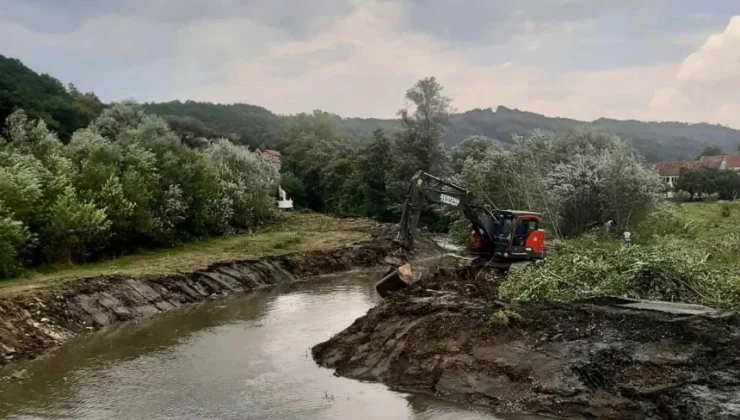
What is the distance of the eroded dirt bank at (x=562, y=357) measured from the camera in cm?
1223

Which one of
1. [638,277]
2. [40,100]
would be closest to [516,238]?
[638,277]

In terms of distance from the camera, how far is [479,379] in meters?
13.9

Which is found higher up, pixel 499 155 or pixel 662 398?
pixel 499 155

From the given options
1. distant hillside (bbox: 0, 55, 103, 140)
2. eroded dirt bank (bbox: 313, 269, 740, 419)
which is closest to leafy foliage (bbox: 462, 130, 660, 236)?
eroded dirt bank (bbox: 313, 269, 740, 419)

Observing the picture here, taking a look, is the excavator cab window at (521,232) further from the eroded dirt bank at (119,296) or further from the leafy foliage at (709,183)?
the leafy foliage at (709,183)

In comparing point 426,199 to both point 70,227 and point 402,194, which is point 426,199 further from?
point 402,194

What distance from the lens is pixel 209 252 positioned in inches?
1404

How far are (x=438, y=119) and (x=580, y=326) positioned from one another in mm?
45372

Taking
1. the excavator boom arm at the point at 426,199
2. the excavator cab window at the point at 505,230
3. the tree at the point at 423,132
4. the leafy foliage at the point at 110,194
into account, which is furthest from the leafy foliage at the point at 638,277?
the tree at the point at 423,132

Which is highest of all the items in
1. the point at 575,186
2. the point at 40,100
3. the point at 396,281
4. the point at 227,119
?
the point at 227,119

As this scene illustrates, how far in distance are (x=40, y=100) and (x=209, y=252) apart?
3387 cm

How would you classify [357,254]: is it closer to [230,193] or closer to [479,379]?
[230,193]

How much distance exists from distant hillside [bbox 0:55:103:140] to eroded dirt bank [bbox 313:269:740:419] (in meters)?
46.3

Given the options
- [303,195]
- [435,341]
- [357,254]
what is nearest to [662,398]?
[435,341]
